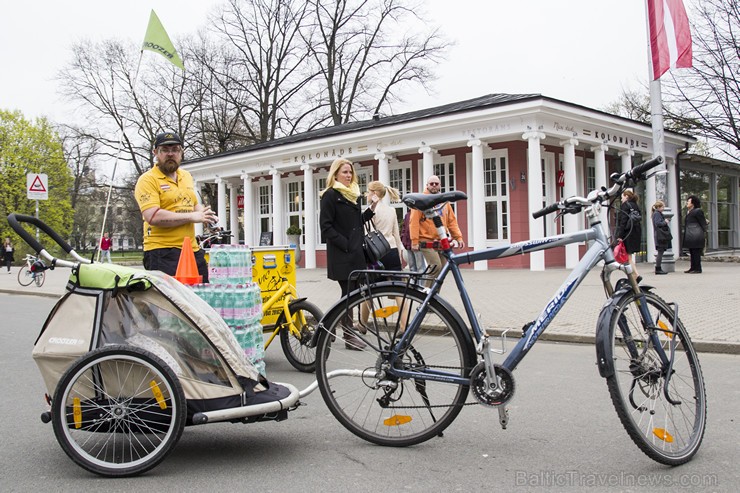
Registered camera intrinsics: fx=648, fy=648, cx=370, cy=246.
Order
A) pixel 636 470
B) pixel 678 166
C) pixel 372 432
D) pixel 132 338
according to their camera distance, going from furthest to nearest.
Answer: pixel 678 166
pixel 372 432
pixel 132 338
pixel 636 470

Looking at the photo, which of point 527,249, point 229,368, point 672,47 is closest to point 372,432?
point 229,368

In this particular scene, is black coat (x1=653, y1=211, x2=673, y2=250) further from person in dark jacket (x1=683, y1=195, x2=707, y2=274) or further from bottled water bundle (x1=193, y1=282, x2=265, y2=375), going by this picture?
bottled water bundle (x1=193, y1=282, x2=265, y2=375)

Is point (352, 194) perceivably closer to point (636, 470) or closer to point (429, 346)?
point (429, 346)

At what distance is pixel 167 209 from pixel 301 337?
5.68 feet

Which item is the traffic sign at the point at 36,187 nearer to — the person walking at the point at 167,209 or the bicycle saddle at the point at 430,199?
the person walking at the point at 167,209

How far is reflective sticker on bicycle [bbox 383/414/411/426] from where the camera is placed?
367 centimetres

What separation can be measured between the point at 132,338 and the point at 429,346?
1590mm

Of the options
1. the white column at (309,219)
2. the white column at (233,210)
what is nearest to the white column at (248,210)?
the white column at (233,210)

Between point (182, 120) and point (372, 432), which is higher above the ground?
point (182, 120)

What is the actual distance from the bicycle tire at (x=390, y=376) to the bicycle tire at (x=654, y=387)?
81 cm

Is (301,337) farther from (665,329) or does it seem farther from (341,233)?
(665,329)

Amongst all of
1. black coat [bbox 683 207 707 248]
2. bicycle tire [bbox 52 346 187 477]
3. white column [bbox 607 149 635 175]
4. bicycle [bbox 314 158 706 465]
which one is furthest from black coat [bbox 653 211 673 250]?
bicycle tire [bbox 52 346 187 477]

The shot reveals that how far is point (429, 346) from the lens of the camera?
361cm

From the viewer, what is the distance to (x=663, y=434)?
325 cm
